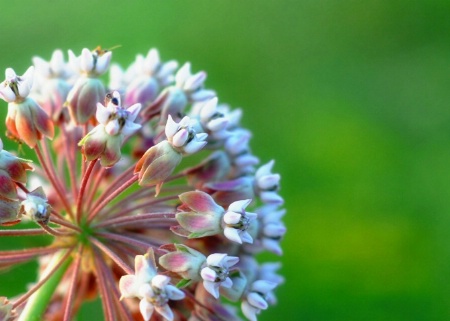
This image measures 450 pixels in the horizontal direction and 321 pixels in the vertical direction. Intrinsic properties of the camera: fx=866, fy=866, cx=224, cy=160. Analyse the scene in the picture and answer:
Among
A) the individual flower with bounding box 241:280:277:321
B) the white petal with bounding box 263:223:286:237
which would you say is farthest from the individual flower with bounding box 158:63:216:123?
the individual flower with bounding box 241:280:277:321

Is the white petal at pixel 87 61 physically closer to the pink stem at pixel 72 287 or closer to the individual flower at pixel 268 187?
the pink stem at pixel 72 287

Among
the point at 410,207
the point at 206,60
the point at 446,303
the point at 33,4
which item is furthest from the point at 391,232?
the point at 33,4

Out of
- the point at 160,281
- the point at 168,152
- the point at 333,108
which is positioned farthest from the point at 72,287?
the point at 333,108

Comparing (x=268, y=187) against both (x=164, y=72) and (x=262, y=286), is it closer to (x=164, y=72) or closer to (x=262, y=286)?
(x=262, y=286)

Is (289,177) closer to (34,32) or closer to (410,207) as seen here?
(410,207)

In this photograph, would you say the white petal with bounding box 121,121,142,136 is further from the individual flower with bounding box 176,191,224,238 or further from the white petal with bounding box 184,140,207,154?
the individual flower with bounding box 176,191,224,238
